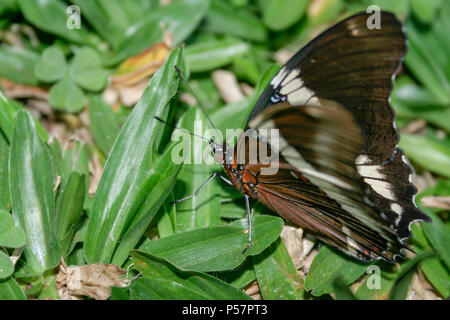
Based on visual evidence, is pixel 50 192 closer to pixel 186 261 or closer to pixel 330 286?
pixel 186 261

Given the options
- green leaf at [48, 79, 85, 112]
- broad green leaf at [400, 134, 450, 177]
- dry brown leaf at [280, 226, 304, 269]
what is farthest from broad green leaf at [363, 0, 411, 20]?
green leaf at [48, 79, 85, 112]

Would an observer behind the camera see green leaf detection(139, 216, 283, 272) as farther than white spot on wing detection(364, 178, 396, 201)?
No

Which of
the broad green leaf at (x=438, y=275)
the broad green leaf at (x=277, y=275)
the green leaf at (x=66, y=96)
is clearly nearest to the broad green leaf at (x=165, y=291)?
the broad green leaf at (x=277, y=275)

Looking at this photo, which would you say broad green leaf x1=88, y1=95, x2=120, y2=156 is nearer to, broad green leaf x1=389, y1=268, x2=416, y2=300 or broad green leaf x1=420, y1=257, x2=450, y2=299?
broad green leaf x1=389, y1=268, x2=416, y2=300

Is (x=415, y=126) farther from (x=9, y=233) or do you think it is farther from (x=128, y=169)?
(x=9, y=233)

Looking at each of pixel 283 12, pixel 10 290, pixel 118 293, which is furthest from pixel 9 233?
pixel 283 12

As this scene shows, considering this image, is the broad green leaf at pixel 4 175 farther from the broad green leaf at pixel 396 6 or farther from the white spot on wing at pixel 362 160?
the broad green leaf at pixel 396 6
